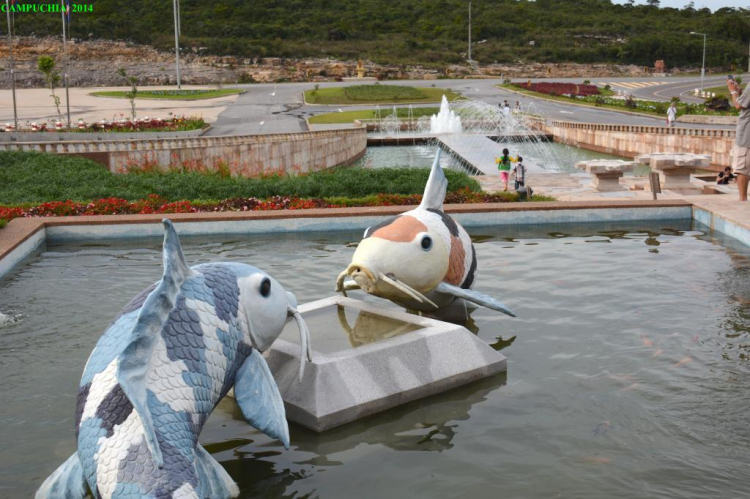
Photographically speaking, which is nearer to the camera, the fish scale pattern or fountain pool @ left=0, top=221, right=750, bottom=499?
Result: the fish scale pattern

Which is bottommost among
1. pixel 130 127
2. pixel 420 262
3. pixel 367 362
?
pixel 367 362

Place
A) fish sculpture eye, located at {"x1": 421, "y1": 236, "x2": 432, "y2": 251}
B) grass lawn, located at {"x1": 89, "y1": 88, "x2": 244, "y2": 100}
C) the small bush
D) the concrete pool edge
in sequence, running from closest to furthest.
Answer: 1. fish sculpture eye, located at {"x1": 421, "y1": 236, "x2": 432, "y2": 251}
2. the concrete pool edge
3. grass lawn, located at {"x1": 89, "y1": 88, "x2": 244, "y2": 100}
4. the small bush

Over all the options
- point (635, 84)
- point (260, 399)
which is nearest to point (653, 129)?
point (260, 399)

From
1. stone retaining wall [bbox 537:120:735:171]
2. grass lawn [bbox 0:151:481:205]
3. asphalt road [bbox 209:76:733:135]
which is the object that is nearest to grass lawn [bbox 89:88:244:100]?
asphalt road [bbox 209:76:733:135]

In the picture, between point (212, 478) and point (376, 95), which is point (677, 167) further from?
point (376, 95)

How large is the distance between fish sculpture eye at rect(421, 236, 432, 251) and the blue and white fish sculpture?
2996 millimetres

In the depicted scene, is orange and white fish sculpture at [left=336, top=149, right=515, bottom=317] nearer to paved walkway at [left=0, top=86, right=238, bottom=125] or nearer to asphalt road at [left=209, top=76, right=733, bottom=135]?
asphalt road at [left=209, top=76, right=733, bottom=135]

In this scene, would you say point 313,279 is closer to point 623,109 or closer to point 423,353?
point 423,353

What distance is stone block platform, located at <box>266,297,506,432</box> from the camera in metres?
8.12

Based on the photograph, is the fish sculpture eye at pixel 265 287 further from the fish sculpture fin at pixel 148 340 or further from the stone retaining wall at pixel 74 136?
the stone retaining wall at pixel 74 136

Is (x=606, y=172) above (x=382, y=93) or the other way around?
the other way around

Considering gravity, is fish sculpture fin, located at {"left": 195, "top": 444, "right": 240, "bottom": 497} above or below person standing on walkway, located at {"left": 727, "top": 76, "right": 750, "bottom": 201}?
below

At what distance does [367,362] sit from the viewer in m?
8.51

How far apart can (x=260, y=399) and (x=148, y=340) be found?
52.0 inches
